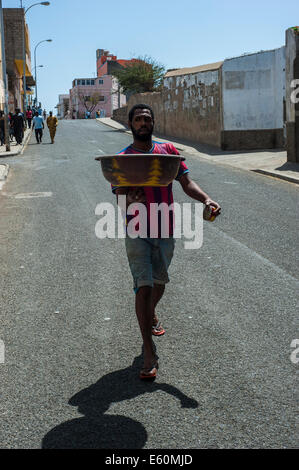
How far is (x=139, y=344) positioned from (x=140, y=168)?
5.39 feet

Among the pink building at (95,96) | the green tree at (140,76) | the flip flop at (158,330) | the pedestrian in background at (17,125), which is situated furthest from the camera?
the pink building at (95,96)

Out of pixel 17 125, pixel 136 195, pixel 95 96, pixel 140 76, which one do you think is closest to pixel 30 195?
pixel 136 195

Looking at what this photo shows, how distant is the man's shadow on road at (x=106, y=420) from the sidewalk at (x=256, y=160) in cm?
1277

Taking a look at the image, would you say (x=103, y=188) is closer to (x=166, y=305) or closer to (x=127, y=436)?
(x=166, y=305)

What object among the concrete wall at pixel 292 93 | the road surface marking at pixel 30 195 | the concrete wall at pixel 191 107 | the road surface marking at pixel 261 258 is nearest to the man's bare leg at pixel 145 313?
the road surface marking at pixel 261 258

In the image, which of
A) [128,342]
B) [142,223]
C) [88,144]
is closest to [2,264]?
[128,342]

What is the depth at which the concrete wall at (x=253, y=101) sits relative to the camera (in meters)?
26.7

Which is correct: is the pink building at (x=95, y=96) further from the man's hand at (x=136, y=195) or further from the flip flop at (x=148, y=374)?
the flip flop at (x=148, y=374)

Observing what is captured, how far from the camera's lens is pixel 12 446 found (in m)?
3.42

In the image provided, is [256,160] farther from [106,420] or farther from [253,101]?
[106,420]

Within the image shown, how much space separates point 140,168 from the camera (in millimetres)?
4016

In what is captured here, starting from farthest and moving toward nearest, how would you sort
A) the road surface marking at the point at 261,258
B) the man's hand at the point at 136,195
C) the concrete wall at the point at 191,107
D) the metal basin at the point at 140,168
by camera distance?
1. the concrete wall at the point at 191,107
2. the road surface marking at the point at 261,258
3. the man's hand at the point at 136,195
4. the metal basin at the point at 140,168

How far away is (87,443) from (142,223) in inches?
64.6
